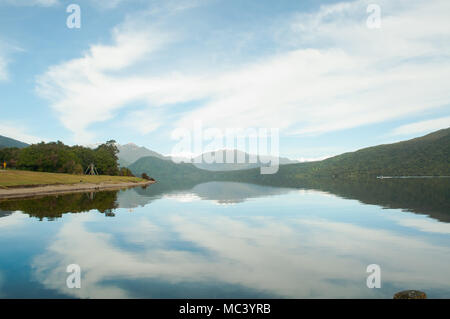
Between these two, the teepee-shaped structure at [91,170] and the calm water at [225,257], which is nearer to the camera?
the calm water at [225,257]

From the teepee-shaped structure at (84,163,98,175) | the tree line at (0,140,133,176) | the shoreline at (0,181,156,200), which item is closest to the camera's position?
the shoreline at (0,181,156,200)

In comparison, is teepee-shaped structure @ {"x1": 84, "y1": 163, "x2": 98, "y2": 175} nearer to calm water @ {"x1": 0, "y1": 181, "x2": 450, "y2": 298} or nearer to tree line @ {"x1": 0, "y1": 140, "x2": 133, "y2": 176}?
tree line @ {"x1": 0, "y1": 140, "x2": 133, "y2": 176}

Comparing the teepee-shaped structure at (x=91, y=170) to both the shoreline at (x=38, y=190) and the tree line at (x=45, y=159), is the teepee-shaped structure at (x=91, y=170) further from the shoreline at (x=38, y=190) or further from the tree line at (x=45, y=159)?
the shoreline at (x=38, y=190)

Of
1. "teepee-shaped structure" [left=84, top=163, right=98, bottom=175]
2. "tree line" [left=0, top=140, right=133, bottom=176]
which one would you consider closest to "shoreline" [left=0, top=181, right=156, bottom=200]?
"tree line" [left=0, top=140, right=133, bottom=176]

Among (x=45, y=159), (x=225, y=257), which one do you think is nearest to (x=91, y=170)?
(x=45, y=159)

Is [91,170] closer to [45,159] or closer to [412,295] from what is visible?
[45,159]

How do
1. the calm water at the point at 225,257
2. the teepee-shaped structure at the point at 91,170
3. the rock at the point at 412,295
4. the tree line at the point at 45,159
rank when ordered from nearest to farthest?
the rock at the point at 412,295 → the calm water at the point at 225,257 → the tree line at the point at 45,159 → the teepee-shaped structure at the point at 91,170

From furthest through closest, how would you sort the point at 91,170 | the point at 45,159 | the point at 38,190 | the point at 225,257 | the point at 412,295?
the point at 91,170 → the point at 45,159 → the point at 38,190 → the point at 225,257 → the point at 412,295

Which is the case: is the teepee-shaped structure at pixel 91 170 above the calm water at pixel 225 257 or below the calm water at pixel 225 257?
above

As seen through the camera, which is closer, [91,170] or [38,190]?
[38,190]

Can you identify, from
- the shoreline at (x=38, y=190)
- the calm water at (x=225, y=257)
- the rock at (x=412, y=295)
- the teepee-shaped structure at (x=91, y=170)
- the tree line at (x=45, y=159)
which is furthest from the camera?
the teepee-shaped structure at (x=91, y=170)

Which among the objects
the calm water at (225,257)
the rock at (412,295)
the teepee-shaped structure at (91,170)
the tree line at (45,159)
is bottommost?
the calm water at (225,257)

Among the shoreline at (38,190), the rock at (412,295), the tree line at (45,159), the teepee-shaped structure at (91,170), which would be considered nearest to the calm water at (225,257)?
the rock at (412,295)

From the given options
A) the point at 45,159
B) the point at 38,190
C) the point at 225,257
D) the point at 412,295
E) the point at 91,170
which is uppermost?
the point at 45,159
